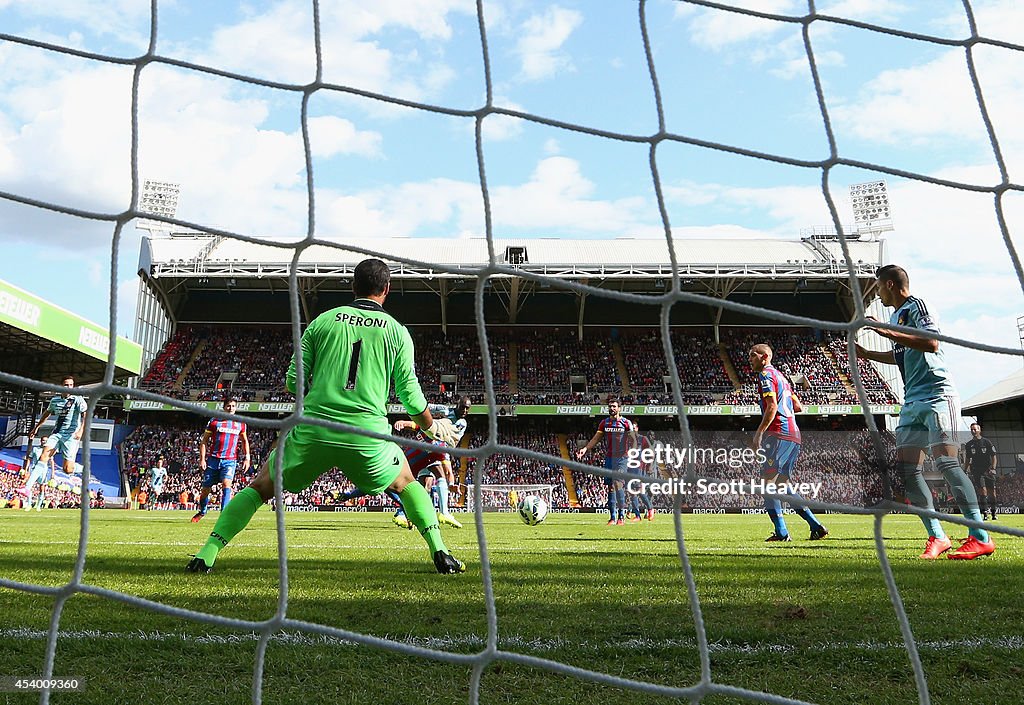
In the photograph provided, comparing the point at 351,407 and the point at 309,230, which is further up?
the point at 309,230

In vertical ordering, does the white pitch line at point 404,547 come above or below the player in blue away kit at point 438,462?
below

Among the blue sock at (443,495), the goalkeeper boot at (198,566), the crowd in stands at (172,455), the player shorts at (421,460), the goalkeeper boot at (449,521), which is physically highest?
the crowd in stands at (172,455)

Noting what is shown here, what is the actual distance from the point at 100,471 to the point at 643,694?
22.1 metres

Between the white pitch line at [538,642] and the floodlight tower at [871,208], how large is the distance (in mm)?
32449

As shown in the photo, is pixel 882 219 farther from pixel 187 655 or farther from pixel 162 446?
pixel 187 655

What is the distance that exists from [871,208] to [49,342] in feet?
98.4

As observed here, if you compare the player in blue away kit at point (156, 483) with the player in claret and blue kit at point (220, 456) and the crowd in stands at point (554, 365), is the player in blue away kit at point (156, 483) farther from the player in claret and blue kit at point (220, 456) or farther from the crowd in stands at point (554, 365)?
the player in claret and blue kit at point (220, 456)

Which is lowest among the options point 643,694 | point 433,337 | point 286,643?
point 643,694

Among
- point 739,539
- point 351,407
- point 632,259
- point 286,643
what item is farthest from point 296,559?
point 632,259

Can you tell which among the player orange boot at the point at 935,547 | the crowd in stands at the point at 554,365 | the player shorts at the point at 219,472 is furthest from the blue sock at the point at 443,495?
the crowd in stands at the point at 554,365

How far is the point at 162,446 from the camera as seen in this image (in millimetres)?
22266

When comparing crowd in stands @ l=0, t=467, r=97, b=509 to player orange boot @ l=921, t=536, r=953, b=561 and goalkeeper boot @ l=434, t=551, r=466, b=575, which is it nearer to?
goalkeeper boot @ l=434, t=551, r=466, b=575

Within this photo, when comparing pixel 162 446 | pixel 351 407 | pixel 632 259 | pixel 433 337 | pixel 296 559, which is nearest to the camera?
pixel 351 407

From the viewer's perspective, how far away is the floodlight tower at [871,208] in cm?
3166
